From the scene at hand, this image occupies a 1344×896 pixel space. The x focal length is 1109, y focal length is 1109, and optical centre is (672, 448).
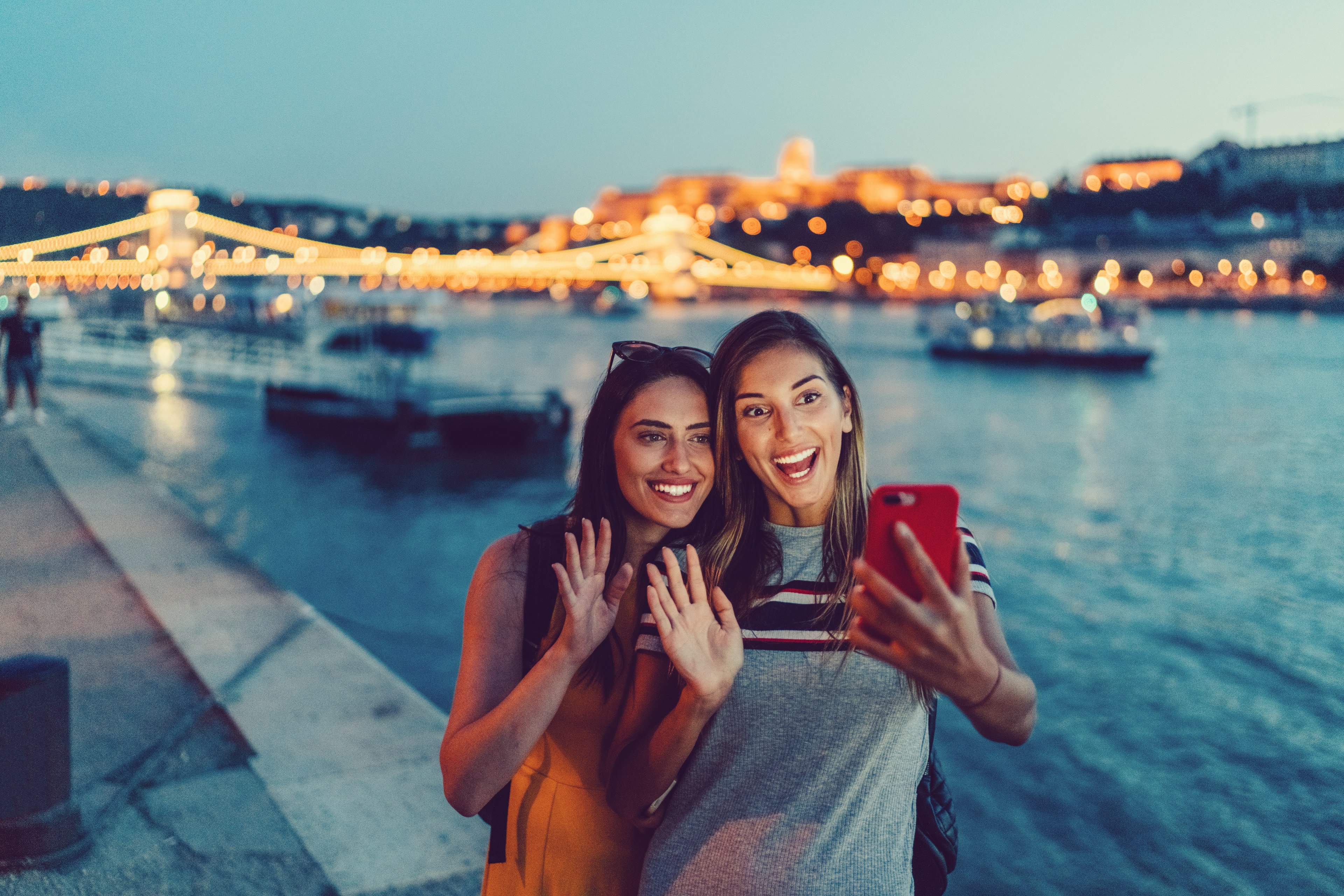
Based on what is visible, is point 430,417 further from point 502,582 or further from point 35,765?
point 502,582

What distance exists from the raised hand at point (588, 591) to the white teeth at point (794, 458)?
0.77 ft

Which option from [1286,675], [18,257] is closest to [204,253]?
[18,257]

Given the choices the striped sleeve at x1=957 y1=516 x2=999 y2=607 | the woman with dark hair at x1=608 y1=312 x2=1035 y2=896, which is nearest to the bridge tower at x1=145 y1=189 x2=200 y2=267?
the woman with dark hair at x1=608 y1=312 x2=1035 y2=896

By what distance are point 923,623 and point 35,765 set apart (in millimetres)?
2170

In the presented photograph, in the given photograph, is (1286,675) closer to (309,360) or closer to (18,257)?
(18,257)

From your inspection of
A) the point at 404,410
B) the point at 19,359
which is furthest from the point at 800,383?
the point at 404,410

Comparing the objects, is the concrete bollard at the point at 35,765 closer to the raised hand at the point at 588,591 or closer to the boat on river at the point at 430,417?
A: the raised hand at the point at 588,591

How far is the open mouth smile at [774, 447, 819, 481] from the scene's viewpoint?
1.42 meters

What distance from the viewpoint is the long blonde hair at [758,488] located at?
1.39 m

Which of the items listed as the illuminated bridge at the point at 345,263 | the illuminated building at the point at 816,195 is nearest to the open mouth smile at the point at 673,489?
the illuminated bridge at the point at 345,263

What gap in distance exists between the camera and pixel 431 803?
301cm

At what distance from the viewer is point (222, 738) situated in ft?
10.8

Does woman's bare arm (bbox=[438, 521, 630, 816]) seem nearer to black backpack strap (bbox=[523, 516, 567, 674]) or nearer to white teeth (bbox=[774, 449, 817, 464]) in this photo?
black backpack strap (bbox=[523, 516, 567, 674])

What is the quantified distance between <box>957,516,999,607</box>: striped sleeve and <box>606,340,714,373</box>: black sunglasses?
0.41 m
